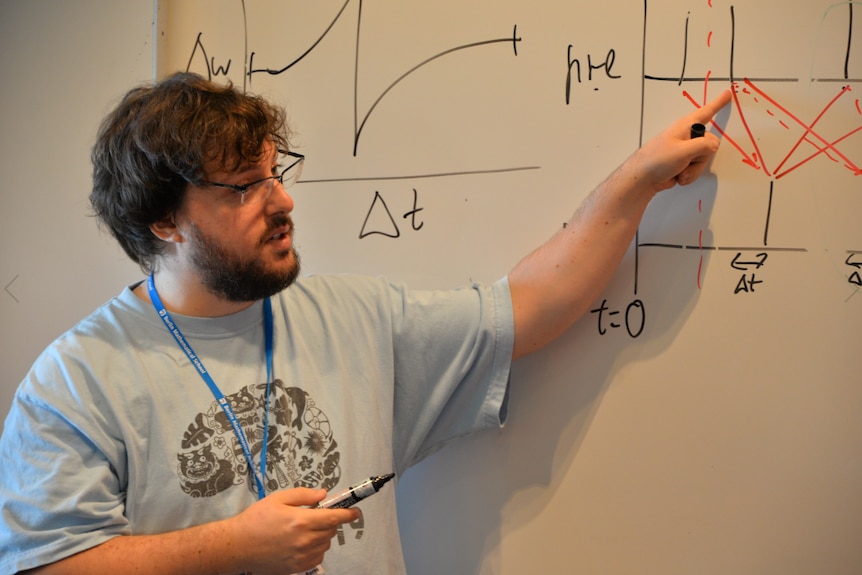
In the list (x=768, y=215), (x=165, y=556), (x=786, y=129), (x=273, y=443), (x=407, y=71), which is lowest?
(x=165, y=556)

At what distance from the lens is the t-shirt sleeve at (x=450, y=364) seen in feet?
3.47

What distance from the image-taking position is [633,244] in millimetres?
1081

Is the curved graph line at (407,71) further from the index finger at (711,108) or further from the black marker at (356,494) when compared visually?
the black marker at (356,494)

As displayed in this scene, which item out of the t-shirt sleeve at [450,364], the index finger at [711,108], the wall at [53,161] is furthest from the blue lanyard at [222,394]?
the index finger at [711,108]

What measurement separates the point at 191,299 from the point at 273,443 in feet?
0.80

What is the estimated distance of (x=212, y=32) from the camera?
131 cm

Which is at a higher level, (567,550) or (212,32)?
(212,32)

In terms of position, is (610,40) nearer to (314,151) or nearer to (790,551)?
(314,151)

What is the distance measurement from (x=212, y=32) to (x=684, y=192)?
89cm

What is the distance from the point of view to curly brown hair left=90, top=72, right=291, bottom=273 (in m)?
1.00

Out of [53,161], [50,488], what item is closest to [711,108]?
[50,488]

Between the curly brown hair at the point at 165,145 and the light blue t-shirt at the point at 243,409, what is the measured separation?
0.13 metres

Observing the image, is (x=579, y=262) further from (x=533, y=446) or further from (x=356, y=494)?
(x=356, y=494)

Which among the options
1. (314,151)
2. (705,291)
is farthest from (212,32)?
(705,291)
